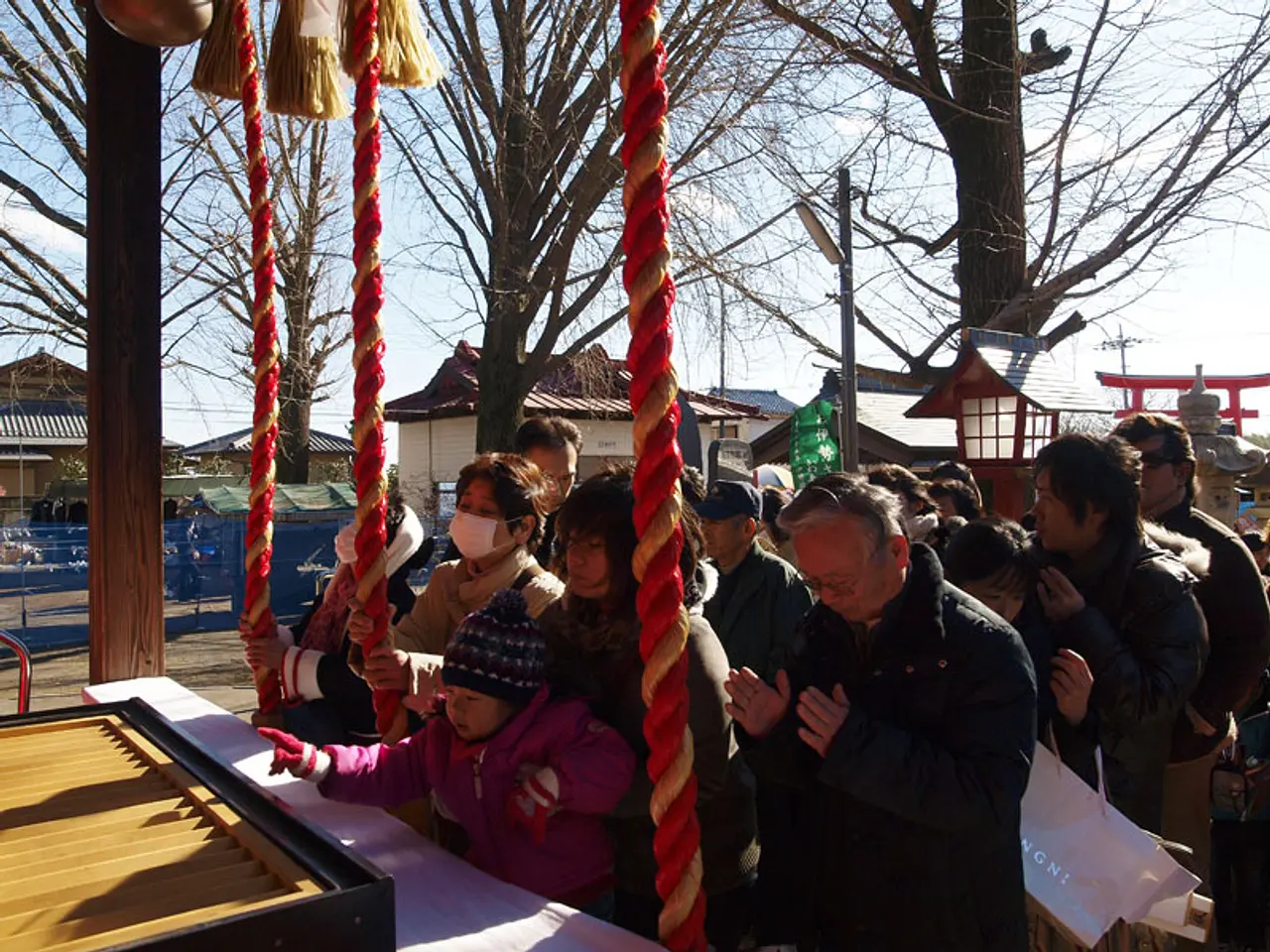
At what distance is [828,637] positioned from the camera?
2.11 m

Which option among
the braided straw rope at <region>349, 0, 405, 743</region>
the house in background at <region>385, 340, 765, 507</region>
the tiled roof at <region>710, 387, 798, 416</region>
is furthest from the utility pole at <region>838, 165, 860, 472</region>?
the tiled roof at <region>710, 387, 798, 416</region>

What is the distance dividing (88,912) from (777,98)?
9114 millimetres

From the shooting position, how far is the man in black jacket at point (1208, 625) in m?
3.18

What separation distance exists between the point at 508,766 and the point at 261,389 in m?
1.18

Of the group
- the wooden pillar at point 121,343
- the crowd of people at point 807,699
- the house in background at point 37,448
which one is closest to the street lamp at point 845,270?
the crowd of people at point 807,699

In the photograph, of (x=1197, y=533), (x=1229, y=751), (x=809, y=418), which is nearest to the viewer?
(x=1197, y=533)

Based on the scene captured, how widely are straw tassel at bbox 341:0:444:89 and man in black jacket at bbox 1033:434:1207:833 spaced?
1.97m

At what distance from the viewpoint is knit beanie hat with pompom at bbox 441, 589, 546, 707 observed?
1933 mm

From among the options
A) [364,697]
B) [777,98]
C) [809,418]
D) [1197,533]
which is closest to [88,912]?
[364,697]

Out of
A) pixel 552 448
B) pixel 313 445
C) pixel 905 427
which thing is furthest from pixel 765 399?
pixel 552 448

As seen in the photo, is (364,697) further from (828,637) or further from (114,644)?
(828,637)

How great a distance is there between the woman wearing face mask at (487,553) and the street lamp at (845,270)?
6.62 metres

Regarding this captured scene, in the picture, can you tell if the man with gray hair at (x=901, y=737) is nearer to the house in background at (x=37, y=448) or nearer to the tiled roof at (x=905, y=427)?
the tiled roof at (x=905, y=427)

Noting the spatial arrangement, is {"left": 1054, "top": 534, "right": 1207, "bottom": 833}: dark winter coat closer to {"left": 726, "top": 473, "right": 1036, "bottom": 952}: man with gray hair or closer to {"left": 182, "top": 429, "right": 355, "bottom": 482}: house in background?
{"left": 726, "top": 473, "right": 1036, "bottom": 952}: man with gray hair
